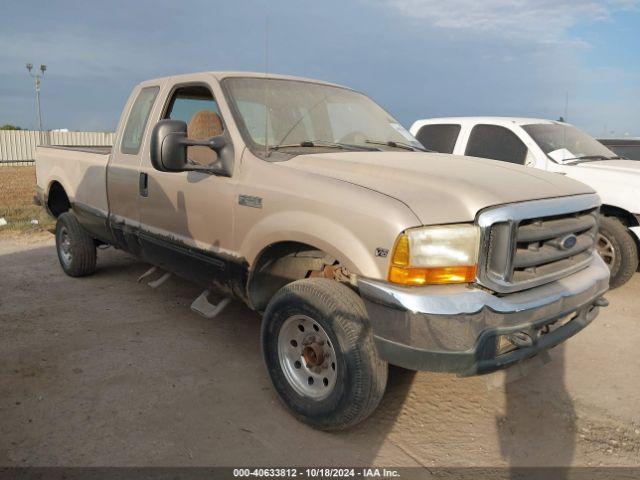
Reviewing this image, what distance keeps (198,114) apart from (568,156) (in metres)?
4.50

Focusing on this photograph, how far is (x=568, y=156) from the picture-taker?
6406 mm

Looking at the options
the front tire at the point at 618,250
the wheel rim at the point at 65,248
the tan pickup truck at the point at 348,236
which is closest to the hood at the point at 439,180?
the tan pickup truck at the point at 348,236

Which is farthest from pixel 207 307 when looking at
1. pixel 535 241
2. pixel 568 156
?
pixel 568 156

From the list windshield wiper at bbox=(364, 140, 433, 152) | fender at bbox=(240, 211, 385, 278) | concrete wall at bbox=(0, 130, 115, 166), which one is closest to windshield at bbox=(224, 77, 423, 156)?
windshield wiper at bbox=(364, 140, 433, 152)

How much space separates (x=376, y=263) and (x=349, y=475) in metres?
1.08

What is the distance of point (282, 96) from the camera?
3.94m

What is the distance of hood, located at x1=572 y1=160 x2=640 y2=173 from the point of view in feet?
19.3

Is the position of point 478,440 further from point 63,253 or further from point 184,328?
point 63,253

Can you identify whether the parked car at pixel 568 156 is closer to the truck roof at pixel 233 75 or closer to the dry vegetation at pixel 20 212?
the truck roof at pixel 233 75

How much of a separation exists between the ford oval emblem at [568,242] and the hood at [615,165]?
343cm

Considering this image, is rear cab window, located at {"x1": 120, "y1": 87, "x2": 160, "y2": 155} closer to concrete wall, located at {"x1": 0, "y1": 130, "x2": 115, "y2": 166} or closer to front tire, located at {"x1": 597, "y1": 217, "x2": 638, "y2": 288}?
front tire, located at {"x1": 597, "y1": 217, "x2": 638, "y2": 288}

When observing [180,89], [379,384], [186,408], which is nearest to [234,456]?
[186,408]

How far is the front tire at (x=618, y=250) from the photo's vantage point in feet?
18.7

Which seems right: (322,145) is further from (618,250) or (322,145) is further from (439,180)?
(618,250)
